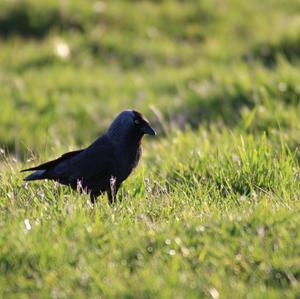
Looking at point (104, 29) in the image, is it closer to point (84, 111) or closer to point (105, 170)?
point (84, 111)

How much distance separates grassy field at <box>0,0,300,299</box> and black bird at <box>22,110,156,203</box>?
12 cm

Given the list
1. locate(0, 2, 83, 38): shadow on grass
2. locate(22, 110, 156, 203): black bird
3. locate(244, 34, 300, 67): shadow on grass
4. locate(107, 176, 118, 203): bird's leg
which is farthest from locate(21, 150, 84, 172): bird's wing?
locate(0, 2, 83, 38): shadow on grass

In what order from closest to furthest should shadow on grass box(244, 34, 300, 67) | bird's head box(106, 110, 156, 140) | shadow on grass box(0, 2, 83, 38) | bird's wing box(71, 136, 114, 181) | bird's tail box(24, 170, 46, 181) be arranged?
bird's tail box(24, 170, 46, 181) < bird's wing box(71, 136, 114, 181) < bird's head box(106, 110, 156, 140) < shadow on grass box(244, 34, 300, 67) < shadow on grass box(0, 2, 83, 38)

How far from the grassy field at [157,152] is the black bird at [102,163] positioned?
12cm

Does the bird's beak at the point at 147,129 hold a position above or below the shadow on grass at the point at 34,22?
above

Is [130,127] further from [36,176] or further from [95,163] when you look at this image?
[36,176]

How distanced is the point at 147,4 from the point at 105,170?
9659mm

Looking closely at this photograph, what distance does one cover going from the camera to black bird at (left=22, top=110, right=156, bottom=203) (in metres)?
5.76

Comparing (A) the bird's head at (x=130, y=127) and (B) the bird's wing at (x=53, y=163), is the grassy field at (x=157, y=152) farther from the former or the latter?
(A) the bird's head at (x=130, y=127)

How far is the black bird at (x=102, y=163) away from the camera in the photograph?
576cm

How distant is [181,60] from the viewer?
13133 mm

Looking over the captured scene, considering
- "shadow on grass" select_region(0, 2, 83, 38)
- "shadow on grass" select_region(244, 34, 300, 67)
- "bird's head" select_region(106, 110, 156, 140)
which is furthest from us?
"shadow on grass" select_region(0, 2, 83, 38)

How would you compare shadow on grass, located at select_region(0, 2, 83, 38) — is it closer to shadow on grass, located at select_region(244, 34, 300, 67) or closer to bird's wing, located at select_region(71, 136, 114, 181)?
shadow on grass, located at select_region(244, 34, 300, 67)

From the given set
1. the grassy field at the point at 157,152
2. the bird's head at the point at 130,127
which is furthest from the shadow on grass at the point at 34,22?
the bird's head at the point at 130,127
